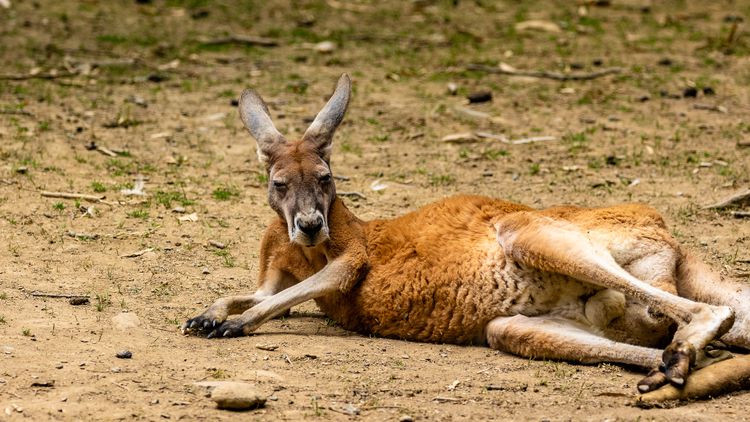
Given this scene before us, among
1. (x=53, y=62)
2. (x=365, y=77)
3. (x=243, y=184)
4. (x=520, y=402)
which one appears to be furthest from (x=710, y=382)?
(x=53, y=62)

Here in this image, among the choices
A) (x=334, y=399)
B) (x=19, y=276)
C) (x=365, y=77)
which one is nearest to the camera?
(x=334, y=399)

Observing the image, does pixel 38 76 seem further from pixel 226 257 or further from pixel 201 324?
pixel 201 324

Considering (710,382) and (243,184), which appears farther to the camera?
(243,184)

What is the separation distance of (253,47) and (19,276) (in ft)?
23.2

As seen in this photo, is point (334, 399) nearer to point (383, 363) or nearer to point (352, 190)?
point (383, 363)

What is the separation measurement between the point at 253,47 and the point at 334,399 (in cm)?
880

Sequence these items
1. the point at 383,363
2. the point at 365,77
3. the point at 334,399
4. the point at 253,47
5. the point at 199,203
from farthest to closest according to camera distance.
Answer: the point at 253,47, the point at 365,77, the point at 199,203, the point at 383,363, the point at 334,399

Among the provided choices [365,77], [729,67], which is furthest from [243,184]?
[729,67]

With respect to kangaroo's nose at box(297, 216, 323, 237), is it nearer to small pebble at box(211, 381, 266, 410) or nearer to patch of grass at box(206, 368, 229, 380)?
patch of grass at box(206, 368, 229, 380)

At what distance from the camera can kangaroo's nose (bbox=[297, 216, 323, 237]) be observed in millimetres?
5863

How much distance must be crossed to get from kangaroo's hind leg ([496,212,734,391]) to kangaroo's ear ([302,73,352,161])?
1107mm

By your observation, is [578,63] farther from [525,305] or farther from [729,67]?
[525,305]

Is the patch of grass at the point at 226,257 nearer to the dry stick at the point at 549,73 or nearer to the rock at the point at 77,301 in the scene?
the rock at the point at 77,301

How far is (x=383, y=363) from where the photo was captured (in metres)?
5.50
